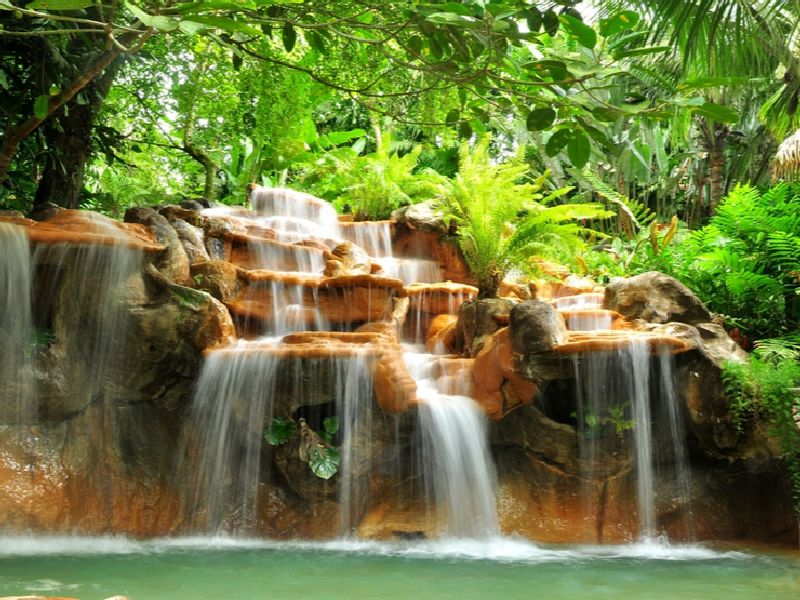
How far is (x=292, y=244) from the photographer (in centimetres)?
1048

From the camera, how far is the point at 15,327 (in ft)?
22.8

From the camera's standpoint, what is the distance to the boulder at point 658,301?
8.12m

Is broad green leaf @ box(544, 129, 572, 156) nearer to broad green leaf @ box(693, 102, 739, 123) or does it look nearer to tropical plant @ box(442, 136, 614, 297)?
broad green leaf @ box(693, 102, 739, 123)

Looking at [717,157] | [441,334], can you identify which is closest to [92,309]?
[441,334]

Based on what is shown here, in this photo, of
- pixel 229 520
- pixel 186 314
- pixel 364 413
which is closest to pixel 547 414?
pixel 364 413

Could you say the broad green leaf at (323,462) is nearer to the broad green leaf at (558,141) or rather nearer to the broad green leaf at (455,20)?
the broad green leaf at (558,141)

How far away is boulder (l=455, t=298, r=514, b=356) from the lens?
819 centimetres

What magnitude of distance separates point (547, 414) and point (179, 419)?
368 cm

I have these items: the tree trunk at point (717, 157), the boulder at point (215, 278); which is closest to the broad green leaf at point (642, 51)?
the boulder at point (215, 278)

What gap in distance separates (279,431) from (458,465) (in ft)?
5.80

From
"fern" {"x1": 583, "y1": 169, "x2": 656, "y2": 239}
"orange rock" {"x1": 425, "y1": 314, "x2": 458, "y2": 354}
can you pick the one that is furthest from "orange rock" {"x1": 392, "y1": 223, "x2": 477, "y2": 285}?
"fern" {"x1": 583, "y1": 169, "x2": 656, "y2": 239}

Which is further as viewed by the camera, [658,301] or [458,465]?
[658,301]

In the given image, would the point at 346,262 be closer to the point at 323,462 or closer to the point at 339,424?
the point at 339,424

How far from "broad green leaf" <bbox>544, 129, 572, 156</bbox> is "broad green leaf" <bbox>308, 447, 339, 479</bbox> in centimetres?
518
